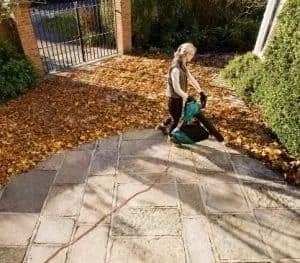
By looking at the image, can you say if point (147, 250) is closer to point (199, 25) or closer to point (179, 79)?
point (179, 79)

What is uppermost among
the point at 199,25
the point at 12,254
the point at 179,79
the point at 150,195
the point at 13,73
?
the point at 179,79

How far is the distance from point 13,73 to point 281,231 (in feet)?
21.4

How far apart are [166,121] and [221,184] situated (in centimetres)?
157

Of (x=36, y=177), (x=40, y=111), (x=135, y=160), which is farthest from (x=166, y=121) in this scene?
(x=40, y=111)

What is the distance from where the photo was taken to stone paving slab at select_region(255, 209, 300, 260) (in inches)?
158

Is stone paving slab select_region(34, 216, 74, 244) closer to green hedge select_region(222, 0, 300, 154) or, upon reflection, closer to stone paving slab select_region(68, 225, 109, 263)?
stone paving slab select_region(68, 225, 109, 263)

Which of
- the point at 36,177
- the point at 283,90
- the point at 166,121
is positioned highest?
the point at 283,90

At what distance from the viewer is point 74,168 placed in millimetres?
5363

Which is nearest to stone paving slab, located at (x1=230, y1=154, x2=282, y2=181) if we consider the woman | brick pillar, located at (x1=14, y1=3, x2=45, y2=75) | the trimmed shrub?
the woman

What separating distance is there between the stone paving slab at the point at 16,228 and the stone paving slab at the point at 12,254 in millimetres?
72

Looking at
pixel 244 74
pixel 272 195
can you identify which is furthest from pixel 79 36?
pixel 272 195

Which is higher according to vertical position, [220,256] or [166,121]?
[166,121]

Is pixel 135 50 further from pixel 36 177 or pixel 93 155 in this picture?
pixel 36 177

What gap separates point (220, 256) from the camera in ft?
13.0
